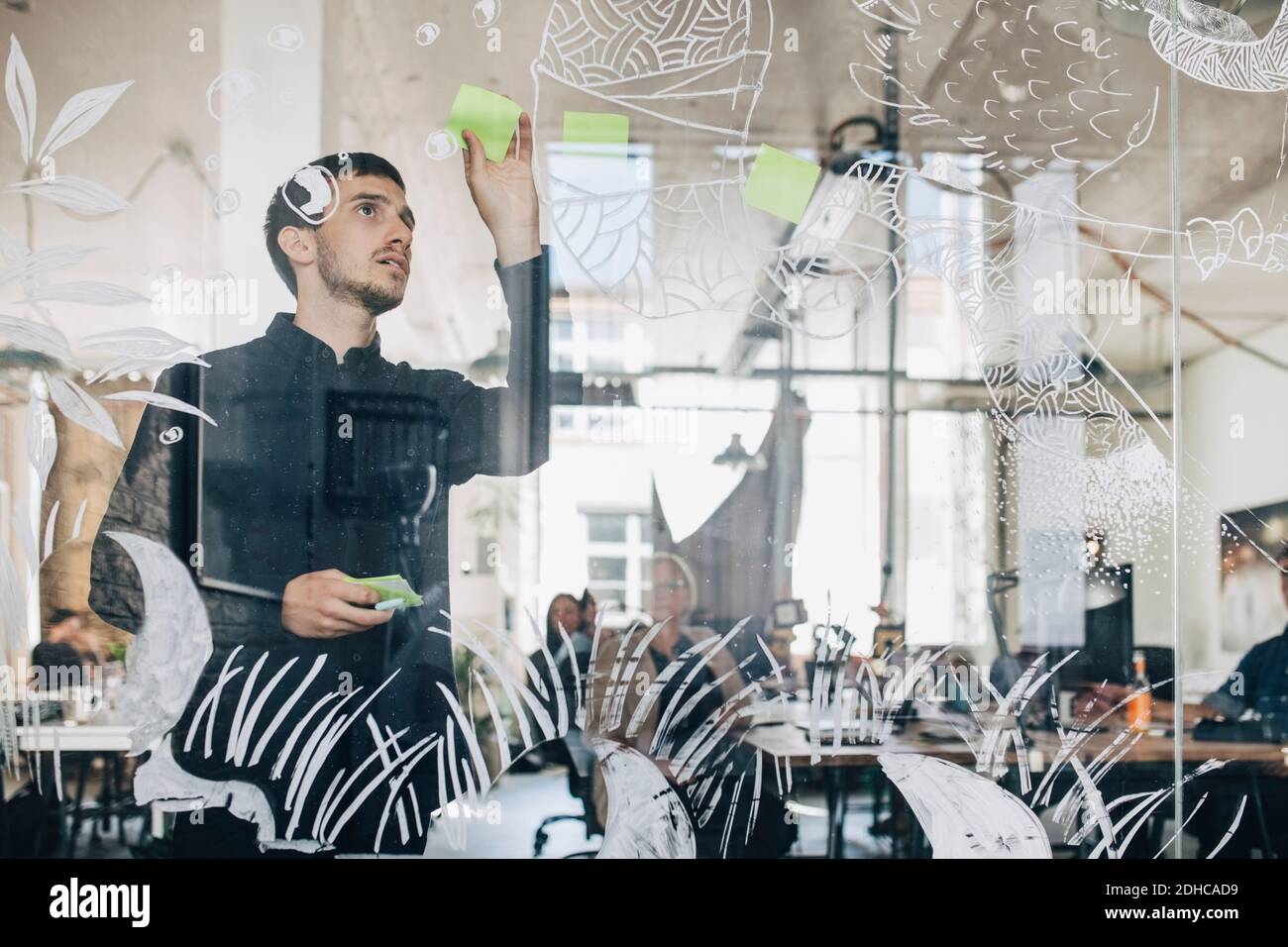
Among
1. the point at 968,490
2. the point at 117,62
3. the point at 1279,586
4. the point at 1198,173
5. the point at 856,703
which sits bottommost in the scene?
the point at 856,703

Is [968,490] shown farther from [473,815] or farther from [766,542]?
[473,815]

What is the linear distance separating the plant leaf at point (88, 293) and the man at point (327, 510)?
232mm

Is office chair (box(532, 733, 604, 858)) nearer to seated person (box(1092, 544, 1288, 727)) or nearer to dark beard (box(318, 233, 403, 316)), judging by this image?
dark beard (box(318, 233, 403, 316))

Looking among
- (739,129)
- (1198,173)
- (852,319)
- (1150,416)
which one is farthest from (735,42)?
(1150,416)

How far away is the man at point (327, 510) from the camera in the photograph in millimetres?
2910

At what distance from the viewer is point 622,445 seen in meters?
2.94

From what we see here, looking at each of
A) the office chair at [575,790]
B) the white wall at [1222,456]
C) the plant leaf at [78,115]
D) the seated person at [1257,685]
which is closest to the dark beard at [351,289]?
the plant leaf at [78,115]

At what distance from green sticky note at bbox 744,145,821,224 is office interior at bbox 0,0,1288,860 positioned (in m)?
0.04

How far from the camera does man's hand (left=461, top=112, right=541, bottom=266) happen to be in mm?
2945

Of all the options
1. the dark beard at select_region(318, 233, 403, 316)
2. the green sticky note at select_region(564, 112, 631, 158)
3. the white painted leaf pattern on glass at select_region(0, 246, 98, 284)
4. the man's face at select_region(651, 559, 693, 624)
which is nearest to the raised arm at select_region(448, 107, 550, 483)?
the green sticky note at select_region(564, 112, 631, 158)

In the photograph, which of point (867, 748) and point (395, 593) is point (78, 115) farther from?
point (867, 748)

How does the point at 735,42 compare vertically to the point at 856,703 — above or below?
above

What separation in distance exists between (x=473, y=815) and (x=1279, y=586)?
7.42 ft

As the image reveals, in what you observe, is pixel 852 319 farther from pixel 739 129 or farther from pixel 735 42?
pixel 735 42
